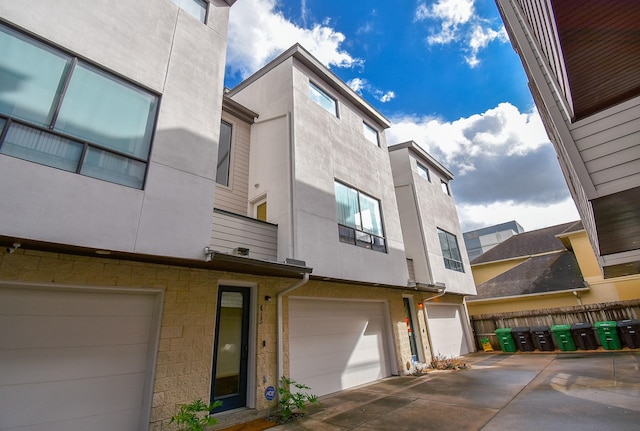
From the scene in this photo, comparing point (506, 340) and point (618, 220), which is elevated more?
point (618, 220)

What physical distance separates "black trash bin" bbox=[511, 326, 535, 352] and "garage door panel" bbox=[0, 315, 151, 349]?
14.4m

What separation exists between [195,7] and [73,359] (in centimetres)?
675

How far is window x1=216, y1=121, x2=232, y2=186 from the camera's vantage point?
24.0ft

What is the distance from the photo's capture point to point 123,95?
14.8 feet

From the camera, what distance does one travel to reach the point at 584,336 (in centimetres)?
1138

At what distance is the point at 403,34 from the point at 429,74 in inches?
76.0

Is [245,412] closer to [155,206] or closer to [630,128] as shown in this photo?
[155,206]

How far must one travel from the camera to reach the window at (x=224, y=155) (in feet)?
24.0

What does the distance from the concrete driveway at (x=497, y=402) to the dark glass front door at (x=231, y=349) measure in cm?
108

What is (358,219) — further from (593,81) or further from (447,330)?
(447,330)

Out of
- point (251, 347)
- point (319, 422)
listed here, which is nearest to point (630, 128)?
point (319, 422)

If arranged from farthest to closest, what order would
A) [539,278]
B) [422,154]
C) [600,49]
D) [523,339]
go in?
1. [539,278]
2. [422,154]
3. [523,339]
4. [600,49]

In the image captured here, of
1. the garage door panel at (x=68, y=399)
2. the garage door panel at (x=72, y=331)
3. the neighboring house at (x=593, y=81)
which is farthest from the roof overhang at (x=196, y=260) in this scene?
the neighboring house at (x=593, y=81)

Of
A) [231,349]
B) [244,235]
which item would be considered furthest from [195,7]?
[231,349]
